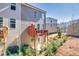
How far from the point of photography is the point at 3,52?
9.32 feet

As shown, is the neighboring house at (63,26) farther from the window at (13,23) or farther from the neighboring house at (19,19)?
the window at (13,23)

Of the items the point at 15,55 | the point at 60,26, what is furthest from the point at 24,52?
the point at 60,26

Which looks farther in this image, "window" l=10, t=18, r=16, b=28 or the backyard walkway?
"window" l=10, t=18, r=16, b=28

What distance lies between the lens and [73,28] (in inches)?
114

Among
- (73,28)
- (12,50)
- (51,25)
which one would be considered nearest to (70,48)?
(73,28)

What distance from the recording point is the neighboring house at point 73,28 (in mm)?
2865

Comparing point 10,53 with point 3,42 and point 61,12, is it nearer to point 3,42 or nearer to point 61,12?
point 3,42

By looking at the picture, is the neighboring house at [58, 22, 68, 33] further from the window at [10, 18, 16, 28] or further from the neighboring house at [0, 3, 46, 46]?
the window at [10, 18, 16, 28]

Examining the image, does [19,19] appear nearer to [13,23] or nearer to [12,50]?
[13,23]

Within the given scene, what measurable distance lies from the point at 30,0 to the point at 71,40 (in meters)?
0.89

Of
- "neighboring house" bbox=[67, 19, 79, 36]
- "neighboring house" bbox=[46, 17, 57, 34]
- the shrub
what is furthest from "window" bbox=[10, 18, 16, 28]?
"neighboring house" bbox=[67, 19, 79, 36]

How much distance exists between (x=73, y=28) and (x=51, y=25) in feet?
1.12

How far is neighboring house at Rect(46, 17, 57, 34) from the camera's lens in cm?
288

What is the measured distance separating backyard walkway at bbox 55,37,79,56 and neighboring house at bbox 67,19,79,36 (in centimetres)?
9
